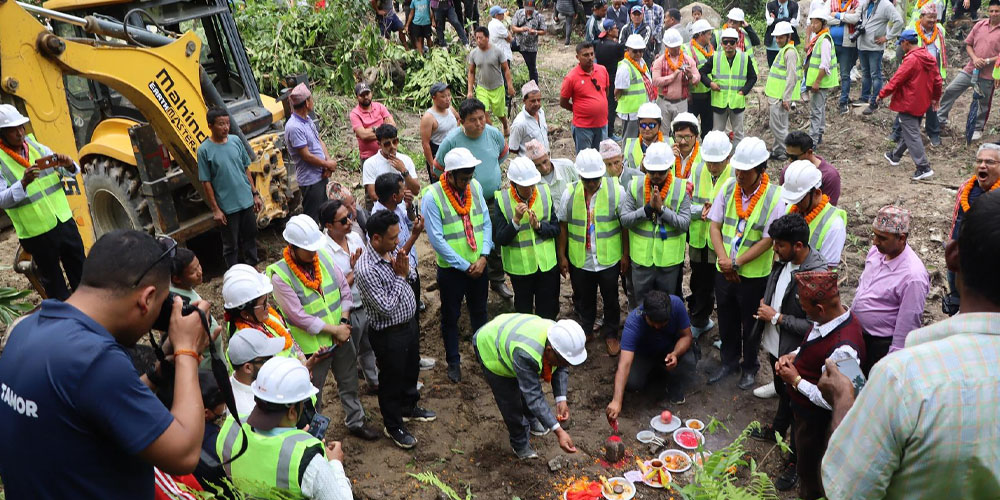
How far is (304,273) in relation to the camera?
4.93m

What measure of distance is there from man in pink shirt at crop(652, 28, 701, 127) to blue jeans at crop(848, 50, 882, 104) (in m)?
3.98

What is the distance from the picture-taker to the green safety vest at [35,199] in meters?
5.95

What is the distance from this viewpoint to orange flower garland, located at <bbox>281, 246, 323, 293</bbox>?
4.91m

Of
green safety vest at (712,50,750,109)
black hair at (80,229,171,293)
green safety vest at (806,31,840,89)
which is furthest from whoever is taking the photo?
green safety vest at (806,31,840,89)

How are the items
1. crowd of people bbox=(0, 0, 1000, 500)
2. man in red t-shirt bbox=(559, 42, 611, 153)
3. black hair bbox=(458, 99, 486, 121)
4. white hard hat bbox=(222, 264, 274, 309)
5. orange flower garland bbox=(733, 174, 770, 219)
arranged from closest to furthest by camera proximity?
crowd of people bbox=(0, 0, 1000, 500)
white hard hat bbox=(222, 264, 274, 309)
orange flower garland bbox=(733, 174, 770, 219)
black hair bbox=(458, 99, 486, 121)
man in red t-shirt bbox=(559, 42, 611, 153)

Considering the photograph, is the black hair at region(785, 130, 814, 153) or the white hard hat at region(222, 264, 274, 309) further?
the black hair at region(785, 130, 814, 153)

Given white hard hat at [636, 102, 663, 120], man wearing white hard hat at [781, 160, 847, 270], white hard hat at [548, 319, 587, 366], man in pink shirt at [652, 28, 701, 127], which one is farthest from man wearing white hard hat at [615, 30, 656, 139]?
white hard hat at [548, 319, 587, 366]

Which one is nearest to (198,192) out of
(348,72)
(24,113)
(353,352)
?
(24,113)

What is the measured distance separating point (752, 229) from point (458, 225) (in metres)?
2.30

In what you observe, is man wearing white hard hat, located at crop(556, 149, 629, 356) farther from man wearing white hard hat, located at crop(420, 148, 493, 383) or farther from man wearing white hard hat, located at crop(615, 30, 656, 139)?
man wearing white hard hat, located at crop(615, 30, 656, 139)

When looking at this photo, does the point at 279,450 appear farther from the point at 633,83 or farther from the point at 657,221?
the point at 633,83

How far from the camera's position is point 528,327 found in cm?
493

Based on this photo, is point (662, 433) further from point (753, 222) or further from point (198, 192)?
point (198, 192)

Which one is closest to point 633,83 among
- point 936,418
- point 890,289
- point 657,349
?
point 657,349
